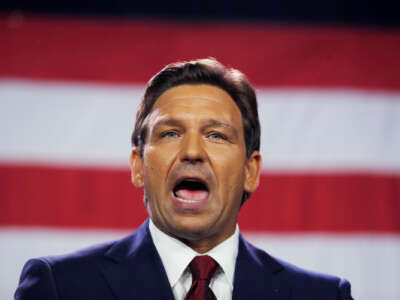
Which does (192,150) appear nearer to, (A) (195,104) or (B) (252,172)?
(A) (195,104)

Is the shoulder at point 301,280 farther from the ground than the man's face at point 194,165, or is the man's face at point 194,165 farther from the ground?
the man's face at point 194,165

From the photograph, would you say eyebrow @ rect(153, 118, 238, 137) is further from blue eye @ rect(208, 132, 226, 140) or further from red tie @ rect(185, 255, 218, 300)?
red tie @ rect(185, 255, 218, 300)

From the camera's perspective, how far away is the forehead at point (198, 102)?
1.49 m

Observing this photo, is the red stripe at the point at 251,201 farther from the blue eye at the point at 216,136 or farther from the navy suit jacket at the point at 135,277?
the blue eye at the point at 216,136

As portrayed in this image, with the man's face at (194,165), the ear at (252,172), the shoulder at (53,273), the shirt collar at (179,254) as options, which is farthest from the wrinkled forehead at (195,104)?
the shoulder at (53,273)

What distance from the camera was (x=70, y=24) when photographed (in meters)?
2.58

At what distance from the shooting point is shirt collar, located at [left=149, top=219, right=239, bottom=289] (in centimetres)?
142

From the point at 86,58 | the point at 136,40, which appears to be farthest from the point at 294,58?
the point at 86,58

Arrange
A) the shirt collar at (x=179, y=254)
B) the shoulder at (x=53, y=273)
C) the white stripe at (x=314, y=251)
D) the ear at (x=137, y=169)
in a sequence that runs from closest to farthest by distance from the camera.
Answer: the shoulder at (x=53, y=273) < the shirt collar at (x=179, y=254) < the ear at (x=137, y=169) < the white stripe at (x=314, y=251)

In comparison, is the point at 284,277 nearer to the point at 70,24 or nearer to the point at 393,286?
the point at 393,286

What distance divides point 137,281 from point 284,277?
393 millimetres

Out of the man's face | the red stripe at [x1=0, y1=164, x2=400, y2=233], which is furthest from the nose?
the red stripe at [x1=0, y1=164, x2=400, y2=233]

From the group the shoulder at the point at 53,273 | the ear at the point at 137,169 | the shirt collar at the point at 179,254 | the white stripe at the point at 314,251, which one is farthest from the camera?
the white stripe at the point at 314,251

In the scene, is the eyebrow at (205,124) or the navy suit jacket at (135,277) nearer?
the navy suit jacket at (135,277)
